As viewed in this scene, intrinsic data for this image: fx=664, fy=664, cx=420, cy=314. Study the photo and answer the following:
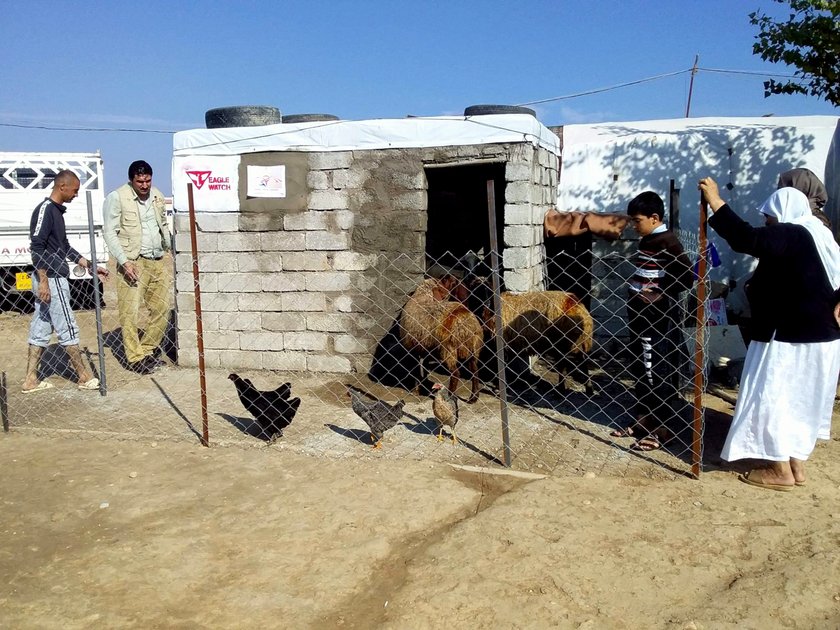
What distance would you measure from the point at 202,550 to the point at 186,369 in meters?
4.32

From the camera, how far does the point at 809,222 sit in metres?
4.02

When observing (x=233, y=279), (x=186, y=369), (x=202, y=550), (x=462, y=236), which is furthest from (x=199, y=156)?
(x=202, y=550)

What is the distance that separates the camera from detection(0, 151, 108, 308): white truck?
35.8 ft

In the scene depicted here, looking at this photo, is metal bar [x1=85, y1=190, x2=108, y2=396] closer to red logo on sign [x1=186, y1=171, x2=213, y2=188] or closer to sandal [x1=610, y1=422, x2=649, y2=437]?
red logo on sign [x1=186, y1=171, x2=213, y2=188]

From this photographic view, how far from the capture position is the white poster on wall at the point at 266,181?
7.19 meters

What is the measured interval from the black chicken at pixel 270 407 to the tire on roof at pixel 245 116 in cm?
338

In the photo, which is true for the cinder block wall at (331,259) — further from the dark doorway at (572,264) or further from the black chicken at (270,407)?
the black chicken at (270,407)

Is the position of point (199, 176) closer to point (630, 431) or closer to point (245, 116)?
point (245, 116)

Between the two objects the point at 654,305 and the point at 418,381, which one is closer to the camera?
the point at 654,305

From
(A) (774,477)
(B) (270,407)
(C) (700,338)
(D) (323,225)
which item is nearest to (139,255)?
(D) (323,225)

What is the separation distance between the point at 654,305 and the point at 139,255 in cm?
532

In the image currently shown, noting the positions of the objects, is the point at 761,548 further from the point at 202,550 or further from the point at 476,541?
the point at 202,550

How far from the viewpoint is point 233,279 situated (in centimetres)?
740

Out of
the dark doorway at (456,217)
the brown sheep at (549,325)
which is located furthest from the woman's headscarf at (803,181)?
the dark doorway at (456,217)
